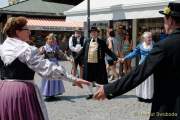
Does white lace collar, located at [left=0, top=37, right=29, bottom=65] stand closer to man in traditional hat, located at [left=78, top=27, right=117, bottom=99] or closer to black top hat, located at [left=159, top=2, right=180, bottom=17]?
black top hat, located at [left=159, top=2, right=180, bottom=17]

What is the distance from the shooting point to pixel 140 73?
2990mm

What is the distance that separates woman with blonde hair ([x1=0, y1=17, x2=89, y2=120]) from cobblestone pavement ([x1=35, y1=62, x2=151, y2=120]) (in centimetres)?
273

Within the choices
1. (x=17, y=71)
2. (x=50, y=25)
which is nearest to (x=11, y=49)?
(x=17, y=71)

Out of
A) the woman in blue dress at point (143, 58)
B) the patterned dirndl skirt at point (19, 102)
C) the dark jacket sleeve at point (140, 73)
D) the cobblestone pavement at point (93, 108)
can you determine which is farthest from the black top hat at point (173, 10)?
the woman in blue dress at point (143, 58)

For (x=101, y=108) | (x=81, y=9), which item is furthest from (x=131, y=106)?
(x=81, y=9)

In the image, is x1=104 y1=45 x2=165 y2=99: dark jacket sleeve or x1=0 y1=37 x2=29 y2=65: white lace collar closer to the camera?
x1=104 y1=45 x2=165 y2=99: dark jacket sleeve

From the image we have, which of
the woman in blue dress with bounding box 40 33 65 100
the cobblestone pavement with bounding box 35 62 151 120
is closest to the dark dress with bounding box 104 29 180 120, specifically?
the cobblestone pavement with bounding box 35 62 151 120

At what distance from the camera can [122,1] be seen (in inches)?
569

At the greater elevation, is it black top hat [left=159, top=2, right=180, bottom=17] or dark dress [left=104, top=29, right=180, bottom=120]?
black top hat [left=159, top=2, right=180, bottom=17]

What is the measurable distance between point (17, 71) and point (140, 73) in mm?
1693

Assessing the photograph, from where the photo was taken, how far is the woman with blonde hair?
4.25m

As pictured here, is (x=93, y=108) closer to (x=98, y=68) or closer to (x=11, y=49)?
(x=98, y=68)

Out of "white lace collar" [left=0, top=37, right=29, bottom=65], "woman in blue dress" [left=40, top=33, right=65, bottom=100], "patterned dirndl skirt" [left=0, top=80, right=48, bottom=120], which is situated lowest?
"woman in blue dress" [left=40, top=33, right=65, bottom=100]

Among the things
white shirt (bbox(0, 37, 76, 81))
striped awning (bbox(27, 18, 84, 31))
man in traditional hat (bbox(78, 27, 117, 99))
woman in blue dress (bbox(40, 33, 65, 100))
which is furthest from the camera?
striped awning (bbox(27, 18, 84, 31))
